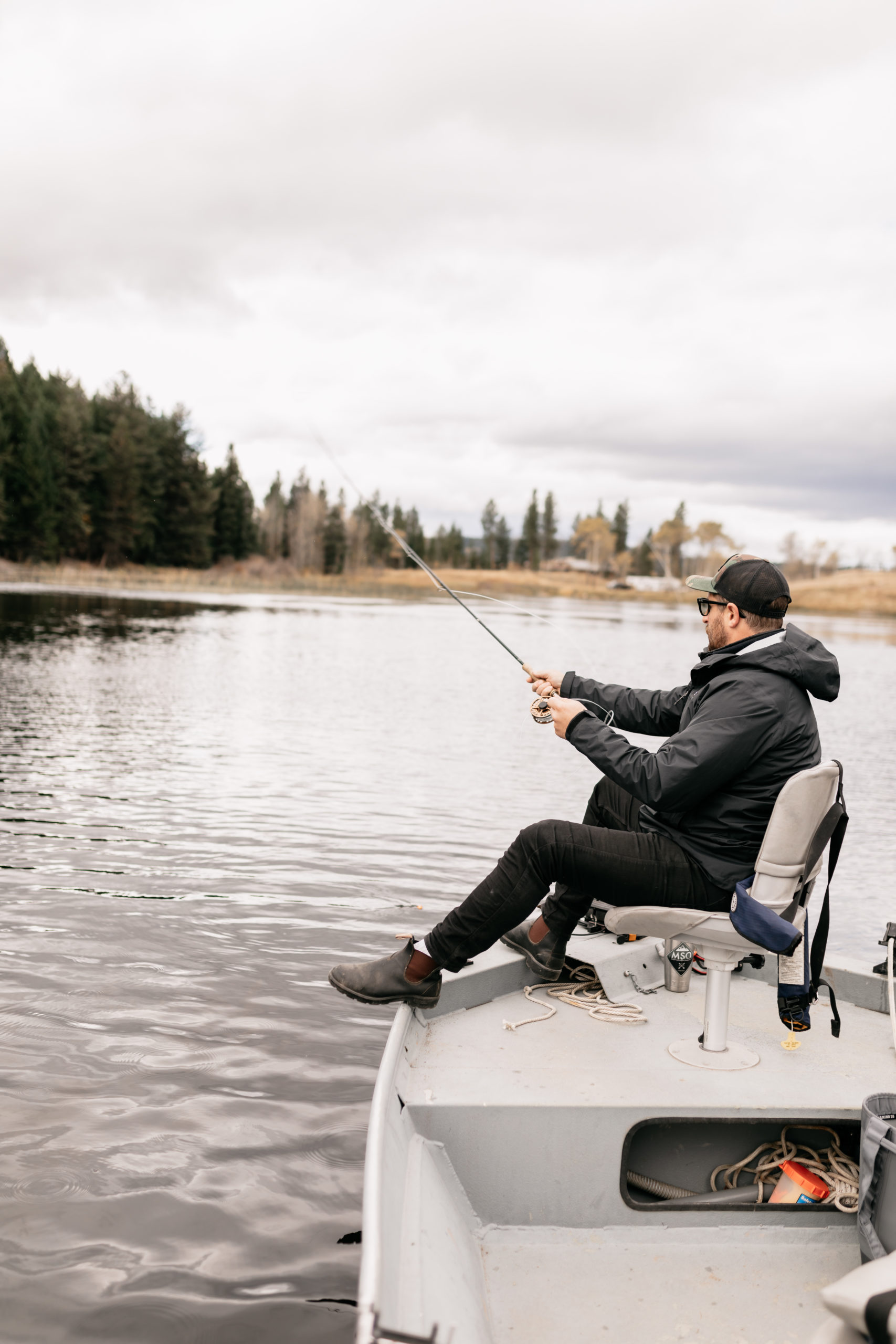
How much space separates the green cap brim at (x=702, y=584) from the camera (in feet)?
12.1

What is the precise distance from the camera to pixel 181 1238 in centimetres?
325

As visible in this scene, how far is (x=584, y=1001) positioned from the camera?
149 inches

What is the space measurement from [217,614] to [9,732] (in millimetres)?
26553

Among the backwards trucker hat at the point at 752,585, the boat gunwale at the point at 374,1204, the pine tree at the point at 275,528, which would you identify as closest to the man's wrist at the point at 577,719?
the backwards trucker hat at the point at 752,585

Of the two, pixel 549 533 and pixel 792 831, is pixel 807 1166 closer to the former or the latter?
pixel 792 831

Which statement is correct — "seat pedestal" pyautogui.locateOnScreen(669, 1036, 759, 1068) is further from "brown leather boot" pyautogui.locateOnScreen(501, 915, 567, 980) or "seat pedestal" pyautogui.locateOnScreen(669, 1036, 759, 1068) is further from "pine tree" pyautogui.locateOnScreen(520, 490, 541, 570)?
"pine tree" pyautogui.locateOnScreen(520, 490, 541, 570)

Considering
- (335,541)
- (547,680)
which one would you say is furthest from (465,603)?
(335,541)

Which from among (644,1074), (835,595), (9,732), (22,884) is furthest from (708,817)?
(835,595)

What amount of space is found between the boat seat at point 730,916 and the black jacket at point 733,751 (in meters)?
0.15

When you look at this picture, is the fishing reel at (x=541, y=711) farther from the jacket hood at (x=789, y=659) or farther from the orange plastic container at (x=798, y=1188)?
the orange plastic container at (x=798, y=1188)

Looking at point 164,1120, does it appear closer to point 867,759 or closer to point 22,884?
point 22,884

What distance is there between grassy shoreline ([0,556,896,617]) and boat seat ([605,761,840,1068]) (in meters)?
30.2

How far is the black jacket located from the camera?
3.23 m

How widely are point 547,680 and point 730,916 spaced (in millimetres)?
1457
